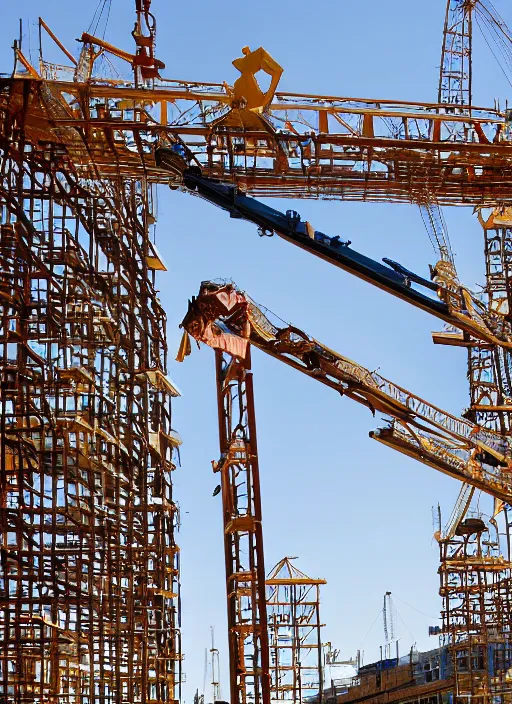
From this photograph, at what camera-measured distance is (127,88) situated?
34562 millimetres

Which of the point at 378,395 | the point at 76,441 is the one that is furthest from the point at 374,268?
the point at 76,441

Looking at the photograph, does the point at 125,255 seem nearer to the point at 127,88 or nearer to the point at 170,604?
the point at 127,88

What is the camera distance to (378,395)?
38.0 m

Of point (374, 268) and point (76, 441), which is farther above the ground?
point (374, 268)

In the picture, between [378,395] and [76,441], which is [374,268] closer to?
[378,395]

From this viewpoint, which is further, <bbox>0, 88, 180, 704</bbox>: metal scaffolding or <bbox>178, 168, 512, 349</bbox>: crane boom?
<bbox>178, 168, 512, 349</bbox>: crane boom

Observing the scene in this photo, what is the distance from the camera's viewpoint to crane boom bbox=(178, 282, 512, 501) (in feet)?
121

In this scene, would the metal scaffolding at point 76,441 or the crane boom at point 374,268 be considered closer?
the metal scaffolding at point 76,441

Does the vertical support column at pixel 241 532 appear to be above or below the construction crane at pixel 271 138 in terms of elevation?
below

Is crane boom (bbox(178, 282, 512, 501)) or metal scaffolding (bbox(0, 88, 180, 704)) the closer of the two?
metal scaffolding (bbox(0, 88, 180, 704))

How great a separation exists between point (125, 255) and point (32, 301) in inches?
286

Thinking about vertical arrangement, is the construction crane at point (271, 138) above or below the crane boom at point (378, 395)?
above

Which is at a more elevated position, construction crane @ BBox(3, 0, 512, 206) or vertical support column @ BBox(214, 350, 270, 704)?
construction crane @ BBox(3, 0, 512, 206)

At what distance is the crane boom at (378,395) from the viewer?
1455 inches
